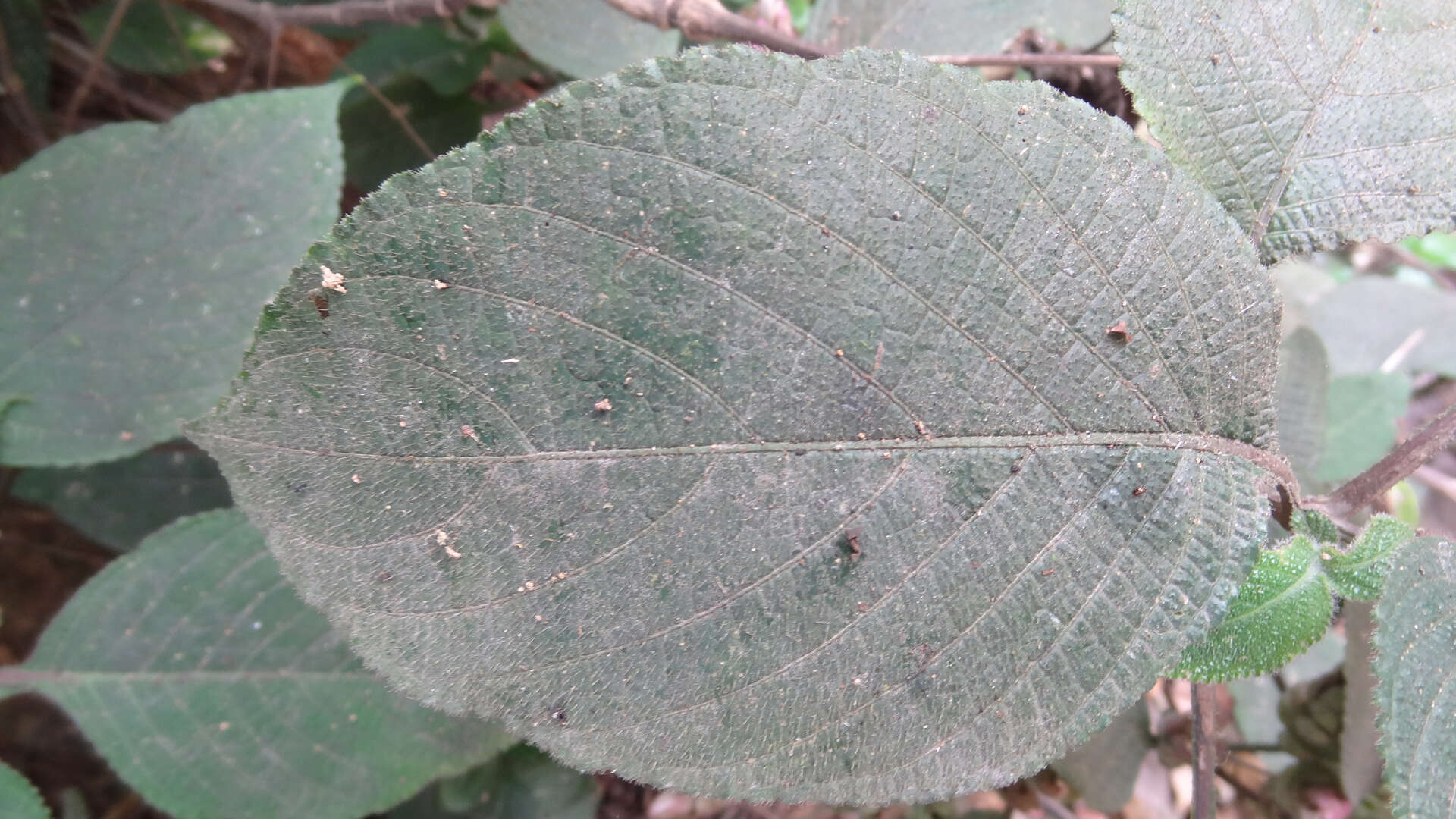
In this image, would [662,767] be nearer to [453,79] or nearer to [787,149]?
[787,149]

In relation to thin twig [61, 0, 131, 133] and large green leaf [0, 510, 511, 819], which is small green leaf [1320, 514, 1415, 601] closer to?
large green leaf [0, 510, 511, 819]

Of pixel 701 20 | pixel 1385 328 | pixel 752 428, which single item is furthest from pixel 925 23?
pixel 1385 328

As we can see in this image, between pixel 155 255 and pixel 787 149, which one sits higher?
pixel 787 149

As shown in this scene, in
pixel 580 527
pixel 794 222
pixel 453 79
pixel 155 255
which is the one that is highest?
pixel 794 222

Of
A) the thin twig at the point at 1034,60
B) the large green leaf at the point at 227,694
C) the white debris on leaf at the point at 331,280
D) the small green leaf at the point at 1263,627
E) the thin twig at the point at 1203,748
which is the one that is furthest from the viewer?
the thin twig at the point at 1034,60

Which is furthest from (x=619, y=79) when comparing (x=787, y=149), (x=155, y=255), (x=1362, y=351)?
(x=1362, y=351)

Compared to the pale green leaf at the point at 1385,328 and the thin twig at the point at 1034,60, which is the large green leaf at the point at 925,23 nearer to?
the thin twig at the point at 1034,60

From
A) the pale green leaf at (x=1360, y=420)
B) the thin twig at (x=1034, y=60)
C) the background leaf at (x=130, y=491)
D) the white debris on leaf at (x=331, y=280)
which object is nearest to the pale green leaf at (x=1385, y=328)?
the pale green leaf at (x=1360, y=420)
